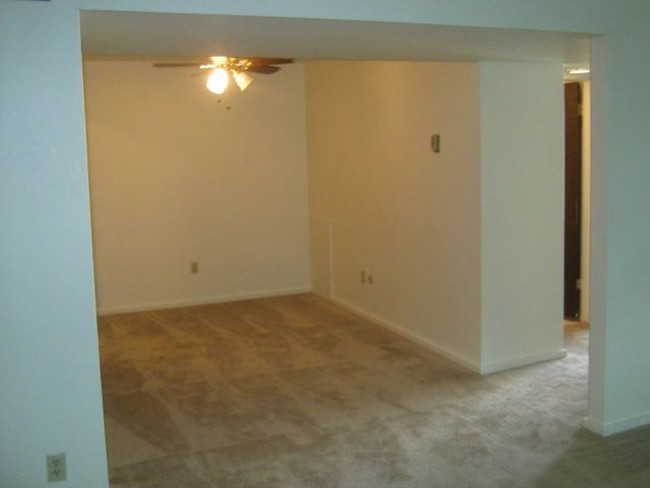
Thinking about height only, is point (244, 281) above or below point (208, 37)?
below

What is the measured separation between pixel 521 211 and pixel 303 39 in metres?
2.25

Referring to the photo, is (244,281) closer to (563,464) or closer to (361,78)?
(361,78)

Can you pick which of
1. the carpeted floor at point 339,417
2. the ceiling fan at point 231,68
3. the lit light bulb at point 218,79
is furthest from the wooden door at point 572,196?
the lit light bulb at point 218,79

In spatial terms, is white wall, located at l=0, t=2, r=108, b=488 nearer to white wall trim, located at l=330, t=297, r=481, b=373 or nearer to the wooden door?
white wall trim, located at l=330, t=297, r=481, b=373

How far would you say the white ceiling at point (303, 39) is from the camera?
2.79 meters

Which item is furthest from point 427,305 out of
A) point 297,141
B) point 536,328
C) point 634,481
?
point 297,141

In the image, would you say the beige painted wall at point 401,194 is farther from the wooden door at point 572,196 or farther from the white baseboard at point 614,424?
the wooden door at point 572,196

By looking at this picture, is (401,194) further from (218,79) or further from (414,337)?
(218,79)

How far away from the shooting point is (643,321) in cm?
384

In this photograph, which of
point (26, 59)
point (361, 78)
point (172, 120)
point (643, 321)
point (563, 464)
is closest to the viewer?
point (26, 59)

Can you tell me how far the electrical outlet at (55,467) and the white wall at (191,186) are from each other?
166 inches

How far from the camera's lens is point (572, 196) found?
6113mm

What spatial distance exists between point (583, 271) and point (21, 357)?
4.87m

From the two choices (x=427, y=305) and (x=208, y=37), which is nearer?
(x=208, y=37)
